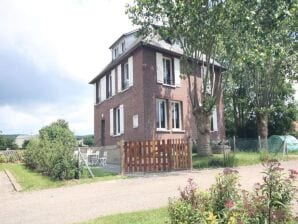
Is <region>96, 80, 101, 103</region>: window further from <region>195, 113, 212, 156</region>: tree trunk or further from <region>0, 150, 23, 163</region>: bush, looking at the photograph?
<region>195, 113, 212, 156</region>: tree trunk

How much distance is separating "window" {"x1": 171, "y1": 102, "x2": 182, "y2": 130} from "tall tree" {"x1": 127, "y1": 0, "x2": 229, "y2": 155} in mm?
3770

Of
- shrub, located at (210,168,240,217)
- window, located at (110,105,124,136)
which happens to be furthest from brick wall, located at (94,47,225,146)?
shrub, located at (210,168,240,217)

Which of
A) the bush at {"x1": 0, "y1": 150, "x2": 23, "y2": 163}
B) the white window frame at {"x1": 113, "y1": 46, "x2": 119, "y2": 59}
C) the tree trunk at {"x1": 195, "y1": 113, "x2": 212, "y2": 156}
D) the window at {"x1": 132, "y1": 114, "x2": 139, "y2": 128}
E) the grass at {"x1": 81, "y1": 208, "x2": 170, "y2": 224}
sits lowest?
the grass at {"x1": 81, "y1": 208, "x2": 170, "y2": 224}

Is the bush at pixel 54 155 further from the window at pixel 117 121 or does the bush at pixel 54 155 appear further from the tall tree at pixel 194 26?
the tall tree at pixel 194 26

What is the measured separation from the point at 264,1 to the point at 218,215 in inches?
671

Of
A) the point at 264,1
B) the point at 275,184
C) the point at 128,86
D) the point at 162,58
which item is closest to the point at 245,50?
the point at 264,1

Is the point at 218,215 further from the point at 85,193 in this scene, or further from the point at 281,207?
the point at 85,193

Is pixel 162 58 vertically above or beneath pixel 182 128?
above

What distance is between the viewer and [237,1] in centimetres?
2014

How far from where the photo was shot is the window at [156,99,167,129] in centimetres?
2712

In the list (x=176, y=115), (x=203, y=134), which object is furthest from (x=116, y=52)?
(x=203, y=134)

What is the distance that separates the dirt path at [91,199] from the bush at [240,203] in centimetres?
395

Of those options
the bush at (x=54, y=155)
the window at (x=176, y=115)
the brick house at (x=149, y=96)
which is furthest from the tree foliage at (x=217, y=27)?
the bush at (x=54, y=155)

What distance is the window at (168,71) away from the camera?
27922 millimetres
